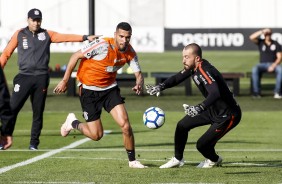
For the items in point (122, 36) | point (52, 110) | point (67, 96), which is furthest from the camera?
point (67, 96)

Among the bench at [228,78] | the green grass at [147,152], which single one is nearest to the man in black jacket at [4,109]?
the green grass at [147,152]

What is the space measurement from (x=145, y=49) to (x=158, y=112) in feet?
112

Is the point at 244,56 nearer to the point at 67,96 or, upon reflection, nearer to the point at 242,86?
the point at 242,86

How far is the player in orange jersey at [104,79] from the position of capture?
47.5 ft

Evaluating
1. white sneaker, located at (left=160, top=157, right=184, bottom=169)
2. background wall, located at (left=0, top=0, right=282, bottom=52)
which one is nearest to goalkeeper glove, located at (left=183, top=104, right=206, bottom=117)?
white sneaker, located at (left=160, top=157, right=184, bottom=169)

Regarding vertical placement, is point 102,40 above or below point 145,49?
above

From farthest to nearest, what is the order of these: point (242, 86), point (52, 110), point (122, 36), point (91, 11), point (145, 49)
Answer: point (145, 49)
point (242, 86)
point (52, 110)
point (91, 11)
point (122, 36)

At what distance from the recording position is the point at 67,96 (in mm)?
Answer: 30922

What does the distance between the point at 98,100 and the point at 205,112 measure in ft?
5.24

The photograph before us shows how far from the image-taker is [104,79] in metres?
14.8

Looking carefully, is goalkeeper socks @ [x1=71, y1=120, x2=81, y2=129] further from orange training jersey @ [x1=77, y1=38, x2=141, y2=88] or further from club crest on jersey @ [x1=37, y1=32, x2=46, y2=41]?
club crest on jersey @ [x1=37, y1=32, x2=46, y2=41]

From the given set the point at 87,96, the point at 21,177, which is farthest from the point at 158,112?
the point at 21,177

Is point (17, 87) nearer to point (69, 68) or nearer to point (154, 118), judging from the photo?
point (69, 68)

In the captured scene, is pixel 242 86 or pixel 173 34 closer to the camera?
pixel 242 86
